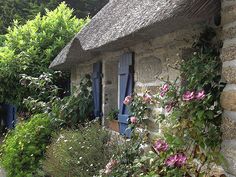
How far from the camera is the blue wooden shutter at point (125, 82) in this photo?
16.0ft

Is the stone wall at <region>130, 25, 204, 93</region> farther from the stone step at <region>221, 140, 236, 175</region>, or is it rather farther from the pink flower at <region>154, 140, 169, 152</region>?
the stone step at <region>221, 140, 236, 175</region>

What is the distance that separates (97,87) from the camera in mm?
6414

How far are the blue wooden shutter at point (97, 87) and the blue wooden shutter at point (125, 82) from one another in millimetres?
1100

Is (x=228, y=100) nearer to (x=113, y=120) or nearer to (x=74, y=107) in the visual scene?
(x=113, y=120)

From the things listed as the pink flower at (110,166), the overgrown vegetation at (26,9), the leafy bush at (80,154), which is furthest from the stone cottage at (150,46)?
the overgrown vegetation at (26,9)

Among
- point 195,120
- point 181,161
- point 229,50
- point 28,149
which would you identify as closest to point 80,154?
point 28,149

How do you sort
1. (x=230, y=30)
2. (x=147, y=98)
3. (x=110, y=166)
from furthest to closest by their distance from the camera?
1. (x=110, y=166)
2. (x=147, y=98)
3. (x=230, y=30)

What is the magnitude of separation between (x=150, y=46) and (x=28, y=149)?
3174mm

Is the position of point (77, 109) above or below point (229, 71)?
below

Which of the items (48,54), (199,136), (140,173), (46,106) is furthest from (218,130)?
(48,54)

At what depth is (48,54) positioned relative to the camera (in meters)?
9.80

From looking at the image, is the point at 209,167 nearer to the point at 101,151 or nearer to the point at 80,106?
the point at 101,151

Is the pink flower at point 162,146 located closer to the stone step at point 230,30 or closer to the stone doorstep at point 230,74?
the stone doorstep at point 230,74

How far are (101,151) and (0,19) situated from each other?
14147 mm
